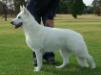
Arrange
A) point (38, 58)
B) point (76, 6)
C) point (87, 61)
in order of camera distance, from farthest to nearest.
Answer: point (76, 6) → point (87, 61) → point (38, 58)

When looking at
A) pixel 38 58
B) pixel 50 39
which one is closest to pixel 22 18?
pixel 50 39

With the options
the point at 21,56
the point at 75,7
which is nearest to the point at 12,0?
the point at 75,7

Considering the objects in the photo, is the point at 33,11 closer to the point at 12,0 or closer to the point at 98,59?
the point at 98,59

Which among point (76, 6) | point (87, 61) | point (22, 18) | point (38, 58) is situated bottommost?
point (76, 6)

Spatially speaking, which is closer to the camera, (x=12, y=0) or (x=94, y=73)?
(x=94, y=73)

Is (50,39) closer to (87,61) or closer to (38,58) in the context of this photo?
(38,58)

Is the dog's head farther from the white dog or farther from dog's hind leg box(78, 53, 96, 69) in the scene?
dog's hind leg box(78, 53, 96, 69)

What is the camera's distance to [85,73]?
8.66 m

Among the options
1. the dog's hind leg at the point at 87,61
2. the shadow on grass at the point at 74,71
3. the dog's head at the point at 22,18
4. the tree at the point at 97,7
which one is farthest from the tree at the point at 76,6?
the dog's head at the point at 22,18

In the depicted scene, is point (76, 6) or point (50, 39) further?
point (76, 6)

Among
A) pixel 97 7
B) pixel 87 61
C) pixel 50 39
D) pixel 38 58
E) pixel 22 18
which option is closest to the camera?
pixel 22 18

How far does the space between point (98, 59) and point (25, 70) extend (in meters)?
2.77

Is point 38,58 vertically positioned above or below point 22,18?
below

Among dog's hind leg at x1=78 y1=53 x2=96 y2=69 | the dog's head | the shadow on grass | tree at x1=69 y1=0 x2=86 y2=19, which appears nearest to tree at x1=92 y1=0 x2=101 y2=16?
tree at x1=69 y1=0 x2=86 y2=19
